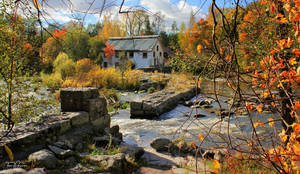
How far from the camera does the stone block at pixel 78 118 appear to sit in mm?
5260

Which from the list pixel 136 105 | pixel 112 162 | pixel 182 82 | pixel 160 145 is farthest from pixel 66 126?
pixel 182 82

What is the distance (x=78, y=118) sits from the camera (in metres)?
5.45

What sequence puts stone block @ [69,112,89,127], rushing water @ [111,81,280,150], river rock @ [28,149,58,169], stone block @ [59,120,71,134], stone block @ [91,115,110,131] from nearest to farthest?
river rock @ [28,149,58,169]
stone block @ [59,120,71,134]
stone block @ [69,112,89,127]
stone block @ [91,115,110,131]
rushing water @ [111,81,280,150]

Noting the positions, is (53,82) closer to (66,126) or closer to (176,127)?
(176,127)

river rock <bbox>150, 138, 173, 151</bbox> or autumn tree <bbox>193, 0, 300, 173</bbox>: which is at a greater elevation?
autumn tree <bbox>193, 0, 300, 173</bbox>

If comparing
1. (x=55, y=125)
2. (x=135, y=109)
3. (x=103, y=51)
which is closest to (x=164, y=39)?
(x=103, y=51)

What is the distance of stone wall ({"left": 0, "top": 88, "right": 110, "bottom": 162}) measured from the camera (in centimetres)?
382

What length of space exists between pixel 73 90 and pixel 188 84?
36.1 feet

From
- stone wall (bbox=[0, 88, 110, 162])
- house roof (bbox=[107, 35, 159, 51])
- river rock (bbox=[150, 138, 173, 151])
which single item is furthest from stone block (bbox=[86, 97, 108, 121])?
house roof (bbox=[107, 35, 159, 51])

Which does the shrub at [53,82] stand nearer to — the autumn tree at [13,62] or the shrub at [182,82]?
the shrub at [182,82]

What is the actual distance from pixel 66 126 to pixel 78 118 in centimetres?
50

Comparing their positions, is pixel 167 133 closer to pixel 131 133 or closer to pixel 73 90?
pixel 131 133

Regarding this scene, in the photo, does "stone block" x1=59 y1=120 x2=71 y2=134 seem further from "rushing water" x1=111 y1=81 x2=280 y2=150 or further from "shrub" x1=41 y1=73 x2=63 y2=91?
"shrub" x1=41 y1=73 x2=63 y2=91

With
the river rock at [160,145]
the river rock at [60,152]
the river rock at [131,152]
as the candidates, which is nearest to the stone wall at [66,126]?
the river rock at [60,152]
